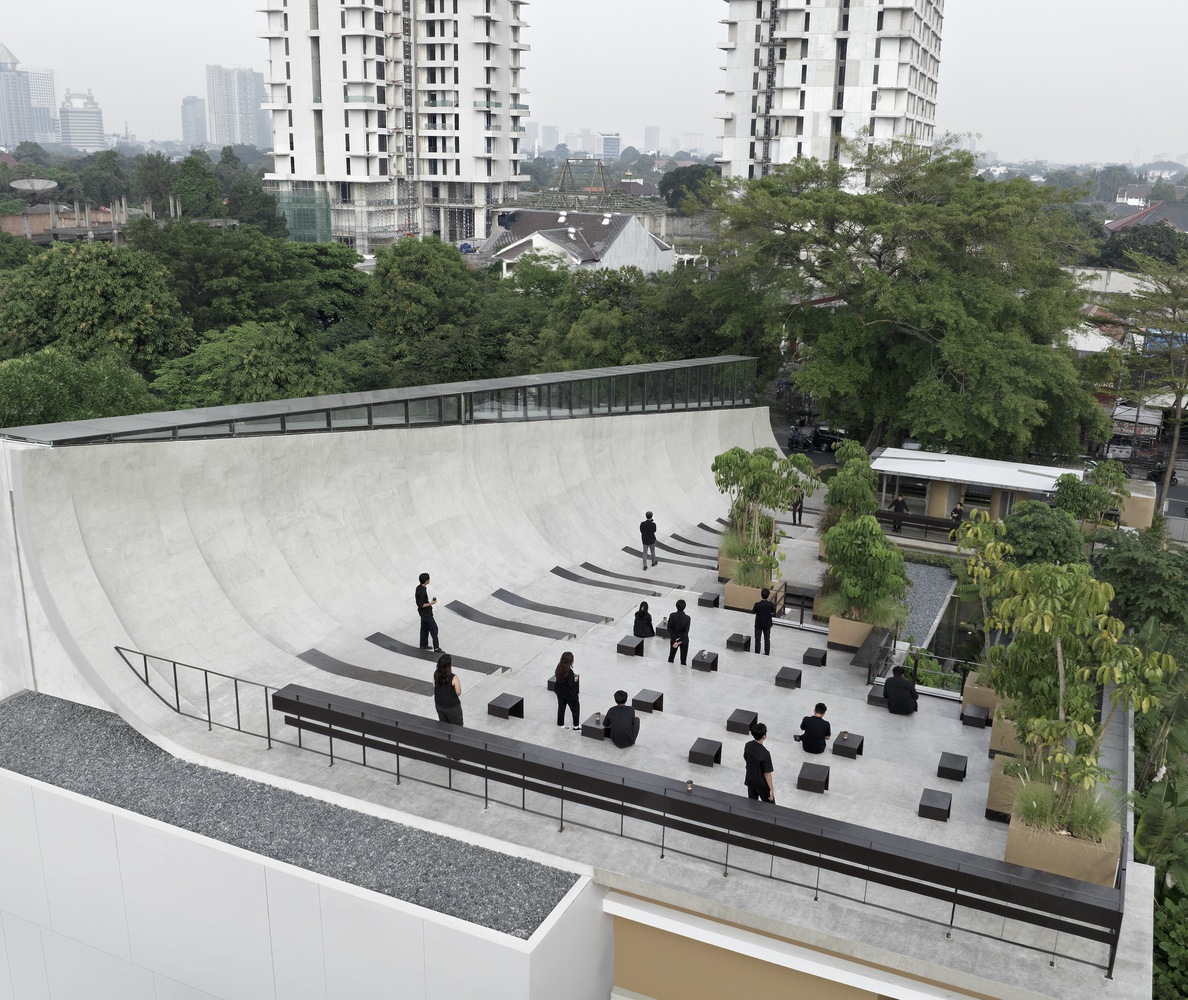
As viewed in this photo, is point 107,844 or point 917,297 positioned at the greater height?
point 917,297

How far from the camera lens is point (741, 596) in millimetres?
17062

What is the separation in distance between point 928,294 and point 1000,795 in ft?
74.2

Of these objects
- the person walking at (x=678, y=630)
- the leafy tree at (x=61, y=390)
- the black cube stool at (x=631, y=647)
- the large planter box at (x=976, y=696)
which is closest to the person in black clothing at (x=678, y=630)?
the person walking at (x=678, y=630)

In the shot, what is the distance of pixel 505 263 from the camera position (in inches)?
2847

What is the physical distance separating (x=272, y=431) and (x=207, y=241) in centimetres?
3702

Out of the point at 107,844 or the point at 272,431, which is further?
the point at 272,431

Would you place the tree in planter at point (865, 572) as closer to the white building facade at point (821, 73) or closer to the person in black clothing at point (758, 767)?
the person in black clothing at point (758, 767)

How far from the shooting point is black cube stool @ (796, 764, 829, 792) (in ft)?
34.3

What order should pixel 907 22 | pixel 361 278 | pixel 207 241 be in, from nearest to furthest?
pixel 207 241 < pixel 361 278 < pixel 907 22

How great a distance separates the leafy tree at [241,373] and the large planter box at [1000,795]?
30.3m

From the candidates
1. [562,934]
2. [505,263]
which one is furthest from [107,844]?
[505,263]

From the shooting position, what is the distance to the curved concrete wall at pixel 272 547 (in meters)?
11.8

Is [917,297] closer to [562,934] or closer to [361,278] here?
[562,934]

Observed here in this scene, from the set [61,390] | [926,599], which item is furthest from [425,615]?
[61,390]
